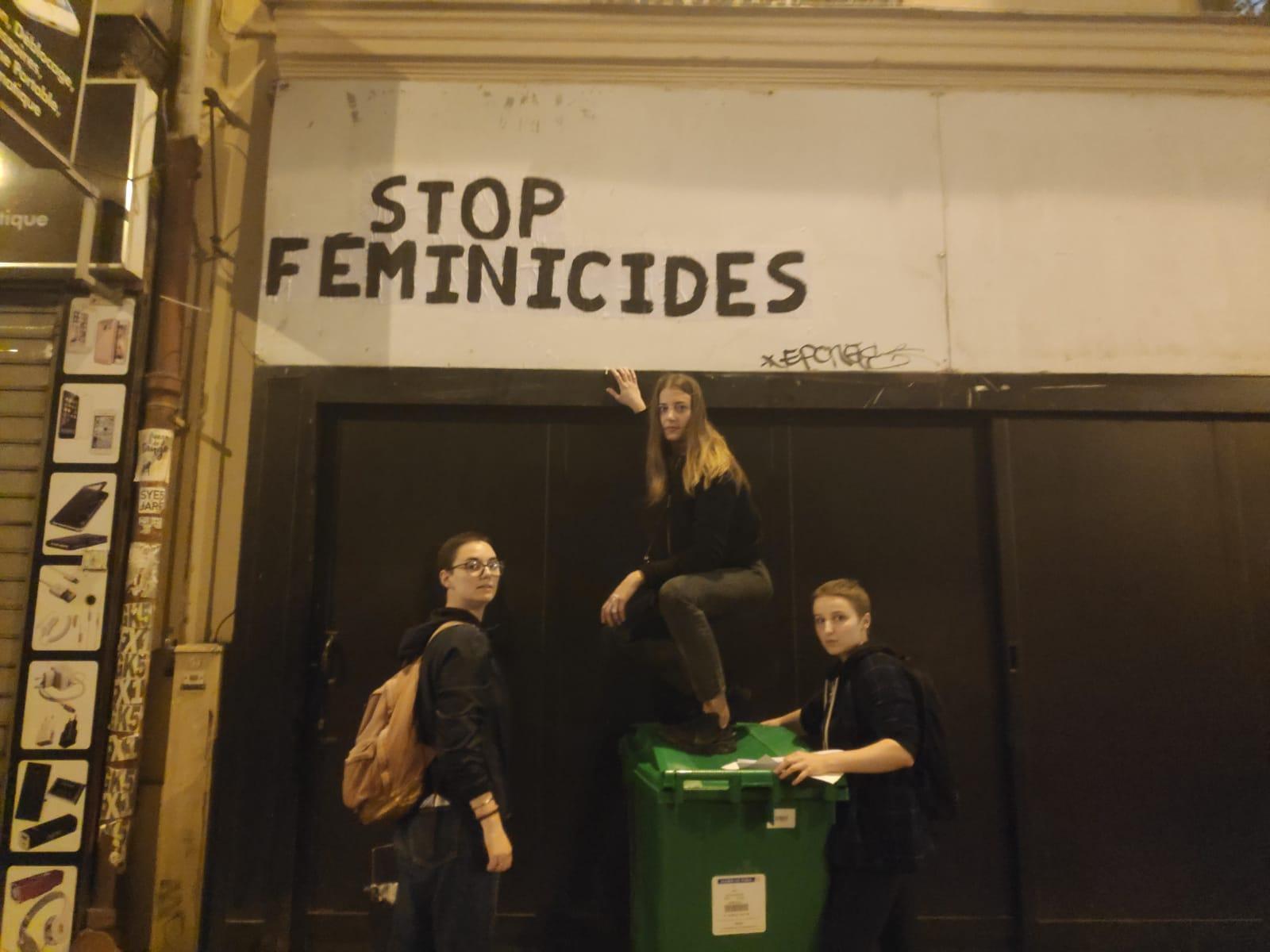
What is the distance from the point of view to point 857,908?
2.87 metres

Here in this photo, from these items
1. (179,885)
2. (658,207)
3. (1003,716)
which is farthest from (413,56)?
(1003,716)

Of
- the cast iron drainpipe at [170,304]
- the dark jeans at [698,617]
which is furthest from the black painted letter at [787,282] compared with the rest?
the cast iron drainpipe at [170,304]

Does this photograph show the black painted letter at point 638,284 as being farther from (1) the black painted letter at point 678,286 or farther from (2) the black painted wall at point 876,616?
(2) the black painted wall at point 876,616

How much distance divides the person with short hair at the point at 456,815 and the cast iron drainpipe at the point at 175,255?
80.2 inches

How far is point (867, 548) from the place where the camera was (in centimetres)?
423

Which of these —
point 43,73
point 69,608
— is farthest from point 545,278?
point 69,608

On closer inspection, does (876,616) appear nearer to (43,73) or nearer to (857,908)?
(857,908)

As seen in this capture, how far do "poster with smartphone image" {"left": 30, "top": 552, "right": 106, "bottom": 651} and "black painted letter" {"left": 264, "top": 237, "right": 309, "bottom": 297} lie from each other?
1.61 meters

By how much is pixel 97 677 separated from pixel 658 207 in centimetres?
366

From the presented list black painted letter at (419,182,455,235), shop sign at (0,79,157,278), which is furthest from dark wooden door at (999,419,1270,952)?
shop sign at (0,79,157,278)

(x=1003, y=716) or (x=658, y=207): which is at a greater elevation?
(x=658, y=207)

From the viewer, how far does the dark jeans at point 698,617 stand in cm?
Answer: 325

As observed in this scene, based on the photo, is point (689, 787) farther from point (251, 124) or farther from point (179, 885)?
point (251, 124)

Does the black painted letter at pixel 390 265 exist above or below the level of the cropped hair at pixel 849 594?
above
